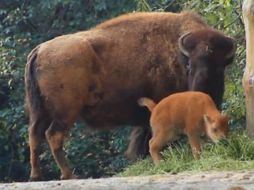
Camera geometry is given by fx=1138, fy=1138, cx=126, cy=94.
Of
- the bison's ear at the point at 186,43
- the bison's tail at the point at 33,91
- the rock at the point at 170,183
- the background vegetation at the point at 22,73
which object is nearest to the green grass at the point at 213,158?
the rock at the point at 170,183

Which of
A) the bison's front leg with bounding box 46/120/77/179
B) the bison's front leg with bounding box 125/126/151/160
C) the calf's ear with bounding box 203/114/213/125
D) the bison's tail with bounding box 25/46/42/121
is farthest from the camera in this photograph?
the bison's front leg with bounding box 125/126/151/160

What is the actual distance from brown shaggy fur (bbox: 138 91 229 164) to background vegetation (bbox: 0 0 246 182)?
6.12m

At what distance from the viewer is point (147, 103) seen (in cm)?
1252

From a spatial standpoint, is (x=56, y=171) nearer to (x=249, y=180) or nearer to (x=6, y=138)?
(x=6, y=138)

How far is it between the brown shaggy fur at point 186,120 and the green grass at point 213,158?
0.11 meters

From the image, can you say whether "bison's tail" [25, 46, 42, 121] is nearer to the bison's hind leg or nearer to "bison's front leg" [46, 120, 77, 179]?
the bison's hind leg

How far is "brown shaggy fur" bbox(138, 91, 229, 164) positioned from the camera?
1102cm

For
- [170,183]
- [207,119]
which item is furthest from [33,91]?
[170,183]

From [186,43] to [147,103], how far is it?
805 mm

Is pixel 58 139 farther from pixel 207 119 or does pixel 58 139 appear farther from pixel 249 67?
pixel 249 67

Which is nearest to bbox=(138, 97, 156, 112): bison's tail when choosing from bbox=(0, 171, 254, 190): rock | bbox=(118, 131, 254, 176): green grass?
bbox=(118, 131, 254, 176): green grass

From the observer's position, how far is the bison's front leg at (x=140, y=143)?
1298 centimetres

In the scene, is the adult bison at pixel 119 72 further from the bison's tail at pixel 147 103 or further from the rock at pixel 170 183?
the rock at pixel 170 183

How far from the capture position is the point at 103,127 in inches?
513
